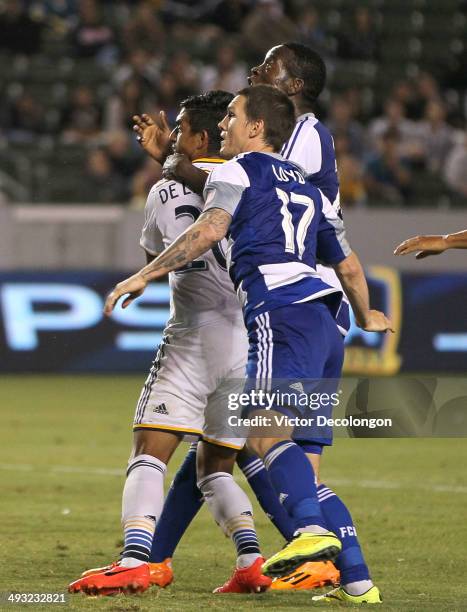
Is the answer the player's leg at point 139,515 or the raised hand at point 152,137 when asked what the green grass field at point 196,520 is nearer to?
the player's leg at point 139,515

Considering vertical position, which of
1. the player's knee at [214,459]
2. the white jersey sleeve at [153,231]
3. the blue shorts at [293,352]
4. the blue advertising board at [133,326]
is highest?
the white jersey sleeve at [153,231]

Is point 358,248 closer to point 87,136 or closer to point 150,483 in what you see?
point 87,136

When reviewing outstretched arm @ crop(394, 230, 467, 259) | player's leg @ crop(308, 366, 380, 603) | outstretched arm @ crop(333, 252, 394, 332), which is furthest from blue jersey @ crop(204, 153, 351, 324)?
outstretched arm @ crop(394, 230, 467, 259)

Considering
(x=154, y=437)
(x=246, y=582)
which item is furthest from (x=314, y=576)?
(x=154, y=437)

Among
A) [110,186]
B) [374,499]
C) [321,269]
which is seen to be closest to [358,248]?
[110,186]

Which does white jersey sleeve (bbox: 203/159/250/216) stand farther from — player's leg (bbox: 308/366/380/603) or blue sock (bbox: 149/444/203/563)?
blue sock (bbox: 149/444/203/563)

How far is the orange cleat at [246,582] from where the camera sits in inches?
226

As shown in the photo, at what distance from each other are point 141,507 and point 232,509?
501 millimetres

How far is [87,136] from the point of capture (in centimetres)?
1789

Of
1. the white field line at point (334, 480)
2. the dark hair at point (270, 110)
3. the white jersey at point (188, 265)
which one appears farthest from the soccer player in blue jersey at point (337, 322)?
the white field line at point (334, 480)

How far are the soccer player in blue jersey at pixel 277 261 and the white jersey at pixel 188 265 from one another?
1.61 feet

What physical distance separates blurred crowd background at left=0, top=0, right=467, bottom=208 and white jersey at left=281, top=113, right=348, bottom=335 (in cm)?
1141

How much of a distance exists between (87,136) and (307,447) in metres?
12.9

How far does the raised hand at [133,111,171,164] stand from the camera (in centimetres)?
607
